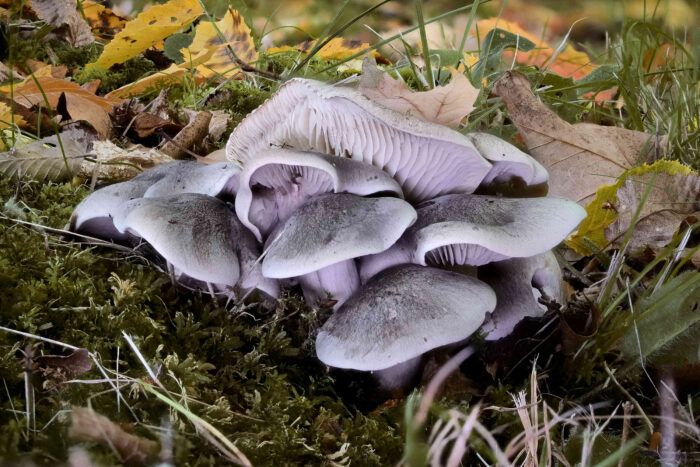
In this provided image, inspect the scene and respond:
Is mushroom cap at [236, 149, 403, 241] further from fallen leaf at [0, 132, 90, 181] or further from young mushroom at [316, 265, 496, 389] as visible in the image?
fallen leaf at [0, 132, 90, 181]

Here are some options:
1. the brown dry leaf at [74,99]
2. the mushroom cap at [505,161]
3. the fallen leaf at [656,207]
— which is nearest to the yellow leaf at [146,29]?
the brown dry leaf at [74,99]

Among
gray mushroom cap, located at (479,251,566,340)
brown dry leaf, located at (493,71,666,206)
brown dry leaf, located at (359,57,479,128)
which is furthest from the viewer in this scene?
brown dry leaf, located at (493,71,666,206)

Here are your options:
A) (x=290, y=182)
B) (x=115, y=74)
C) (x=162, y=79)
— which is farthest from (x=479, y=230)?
(x=115, y=74)

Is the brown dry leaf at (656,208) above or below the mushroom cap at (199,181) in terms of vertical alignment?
below

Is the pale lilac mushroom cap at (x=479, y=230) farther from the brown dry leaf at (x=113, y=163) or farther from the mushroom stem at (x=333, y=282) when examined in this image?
the brown dry leaf at (x=113, y=163)

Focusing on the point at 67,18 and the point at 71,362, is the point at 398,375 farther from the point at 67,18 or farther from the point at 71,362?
the point at 67,18

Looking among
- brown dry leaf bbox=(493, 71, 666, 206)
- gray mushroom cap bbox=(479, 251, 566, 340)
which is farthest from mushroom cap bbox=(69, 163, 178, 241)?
brown dry leaf bbox=(493, 71, 666, 206)
